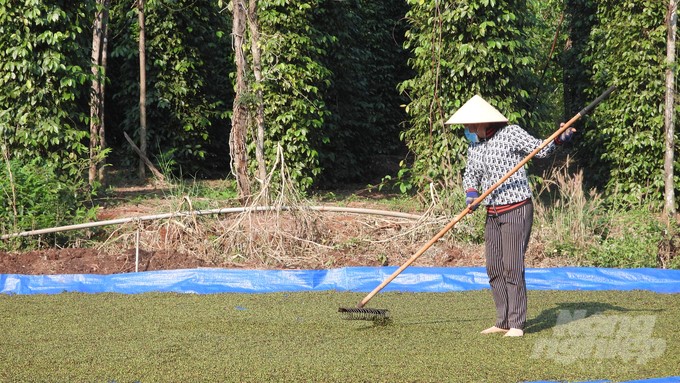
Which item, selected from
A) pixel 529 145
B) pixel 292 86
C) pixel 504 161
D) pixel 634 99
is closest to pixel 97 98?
pixel 292 86

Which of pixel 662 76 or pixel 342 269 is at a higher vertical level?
pixel 662 76

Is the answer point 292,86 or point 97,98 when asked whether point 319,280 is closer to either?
point 292,86

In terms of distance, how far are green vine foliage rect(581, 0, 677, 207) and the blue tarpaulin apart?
2.73m

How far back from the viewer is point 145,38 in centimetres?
1496

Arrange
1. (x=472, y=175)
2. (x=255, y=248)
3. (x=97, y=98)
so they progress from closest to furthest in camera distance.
→ (x=472, y=175) → (x=255, y=248) → (x=97, y=98)

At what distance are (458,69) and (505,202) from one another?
209 inches

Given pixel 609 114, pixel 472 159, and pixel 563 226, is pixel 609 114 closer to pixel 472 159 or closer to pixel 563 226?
pixel 563 226

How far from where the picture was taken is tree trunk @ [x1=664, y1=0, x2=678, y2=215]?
33.3 feet

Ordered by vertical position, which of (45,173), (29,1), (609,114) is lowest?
(45,173)

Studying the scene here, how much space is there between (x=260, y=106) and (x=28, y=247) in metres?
3.45

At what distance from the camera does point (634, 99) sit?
35.6 feet

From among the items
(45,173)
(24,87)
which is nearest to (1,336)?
(45,173)

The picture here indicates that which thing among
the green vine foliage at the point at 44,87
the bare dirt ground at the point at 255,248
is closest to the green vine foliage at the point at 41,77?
the green vine foliage at the point at 44,87

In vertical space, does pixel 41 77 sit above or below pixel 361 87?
below
